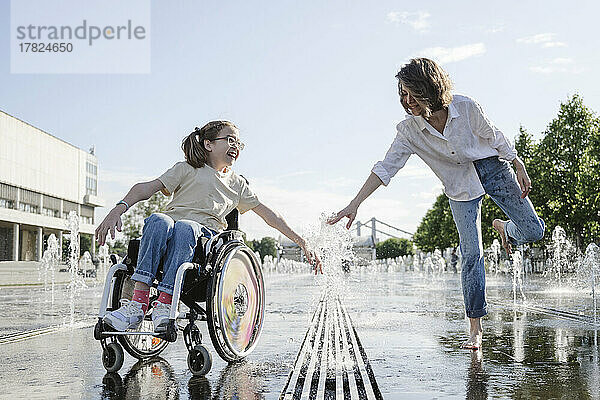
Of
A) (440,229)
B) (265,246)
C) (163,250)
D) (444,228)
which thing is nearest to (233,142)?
(163,250)

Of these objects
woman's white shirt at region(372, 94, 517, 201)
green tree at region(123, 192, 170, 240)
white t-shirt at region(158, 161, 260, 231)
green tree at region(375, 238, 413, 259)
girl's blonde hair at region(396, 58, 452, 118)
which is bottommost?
green tree at region(375, 238, 413, 259)

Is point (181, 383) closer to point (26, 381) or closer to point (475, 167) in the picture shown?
point (26, 381)

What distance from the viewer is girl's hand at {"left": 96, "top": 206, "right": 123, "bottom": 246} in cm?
379

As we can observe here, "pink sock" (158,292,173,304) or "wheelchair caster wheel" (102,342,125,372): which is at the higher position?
"pink sock" (158,292,173,304)

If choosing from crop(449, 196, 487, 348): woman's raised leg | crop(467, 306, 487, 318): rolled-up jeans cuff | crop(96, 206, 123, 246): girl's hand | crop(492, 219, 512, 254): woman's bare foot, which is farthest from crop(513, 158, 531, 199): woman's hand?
crop(96, 206, 123, 246): girl's hand

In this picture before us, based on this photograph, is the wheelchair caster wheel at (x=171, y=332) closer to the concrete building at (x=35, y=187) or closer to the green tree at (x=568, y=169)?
the green tree at (x=568, y=169)

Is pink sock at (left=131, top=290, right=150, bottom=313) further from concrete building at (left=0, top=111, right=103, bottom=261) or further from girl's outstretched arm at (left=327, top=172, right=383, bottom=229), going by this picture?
concrete building at (left=0, top=111, right=103, bottom=261)

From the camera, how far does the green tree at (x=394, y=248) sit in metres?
140

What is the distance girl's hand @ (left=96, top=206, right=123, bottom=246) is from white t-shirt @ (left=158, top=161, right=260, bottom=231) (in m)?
0.43

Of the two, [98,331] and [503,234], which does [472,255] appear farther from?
[98,331]

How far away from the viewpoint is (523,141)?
3522cm

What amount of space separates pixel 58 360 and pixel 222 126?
1.86 meters

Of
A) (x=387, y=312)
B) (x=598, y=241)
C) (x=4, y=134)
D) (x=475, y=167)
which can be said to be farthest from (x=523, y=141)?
(x=4, y=134)

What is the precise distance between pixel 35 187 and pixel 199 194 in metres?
58.9
